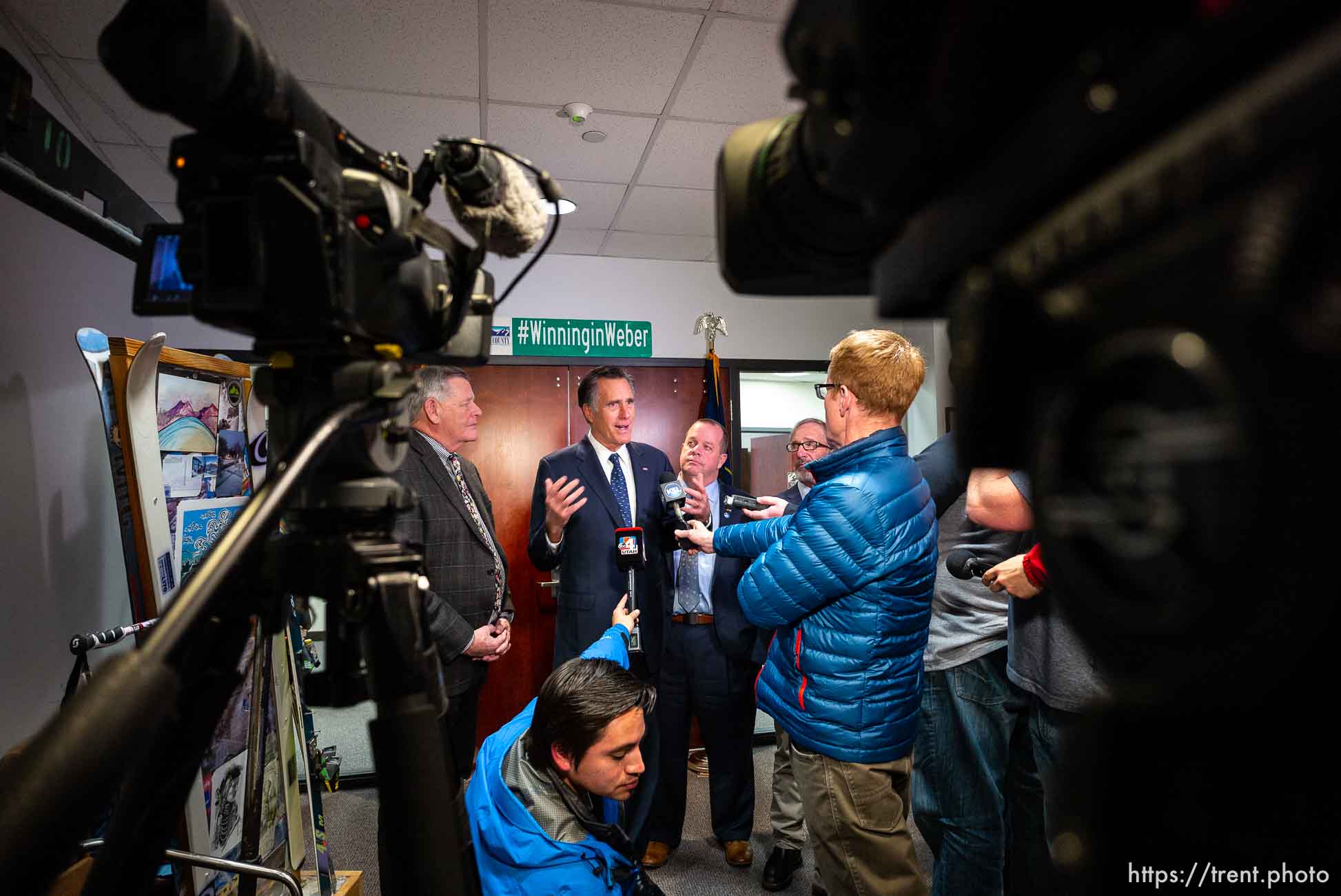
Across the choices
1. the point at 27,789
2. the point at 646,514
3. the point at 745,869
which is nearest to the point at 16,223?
the point at 646,514

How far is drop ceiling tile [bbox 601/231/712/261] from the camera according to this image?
3518 millimetres

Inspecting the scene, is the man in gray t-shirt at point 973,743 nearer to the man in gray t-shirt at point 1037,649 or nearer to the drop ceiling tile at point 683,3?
the man in gray t-shirt at point 1037,649

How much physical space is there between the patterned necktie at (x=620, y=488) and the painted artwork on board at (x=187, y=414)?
1316 mm

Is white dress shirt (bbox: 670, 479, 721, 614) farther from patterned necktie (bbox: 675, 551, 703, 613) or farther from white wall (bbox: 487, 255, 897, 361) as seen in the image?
white wall (bbox: 487, 255, 897, 361)

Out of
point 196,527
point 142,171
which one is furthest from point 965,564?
point 142,171

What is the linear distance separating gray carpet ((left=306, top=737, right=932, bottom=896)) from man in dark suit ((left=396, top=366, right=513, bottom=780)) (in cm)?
54

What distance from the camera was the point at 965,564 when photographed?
166cm

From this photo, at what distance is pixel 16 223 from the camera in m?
1.94

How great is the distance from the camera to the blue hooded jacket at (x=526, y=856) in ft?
3.70

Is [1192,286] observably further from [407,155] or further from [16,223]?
[407,155]

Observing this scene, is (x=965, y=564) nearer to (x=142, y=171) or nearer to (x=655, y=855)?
(x=655, y=855)

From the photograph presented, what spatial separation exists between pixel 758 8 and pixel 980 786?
2.18 m

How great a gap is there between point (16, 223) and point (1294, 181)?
278 cm

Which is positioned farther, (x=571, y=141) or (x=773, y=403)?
(x=773, y=403)
